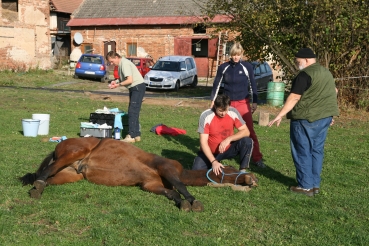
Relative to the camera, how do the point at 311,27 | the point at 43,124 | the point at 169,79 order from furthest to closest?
the point at 169,79 → the point at 311,27 → the point at 43,124

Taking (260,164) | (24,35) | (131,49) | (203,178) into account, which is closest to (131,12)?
(131,49)

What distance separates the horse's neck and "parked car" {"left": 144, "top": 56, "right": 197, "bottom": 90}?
788 inches

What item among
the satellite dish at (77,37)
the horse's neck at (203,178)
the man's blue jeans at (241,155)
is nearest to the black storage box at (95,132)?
the man's blue jeans at (241,155)

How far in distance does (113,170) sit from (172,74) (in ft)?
69.2

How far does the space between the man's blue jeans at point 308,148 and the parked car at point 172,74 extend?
65.7ft

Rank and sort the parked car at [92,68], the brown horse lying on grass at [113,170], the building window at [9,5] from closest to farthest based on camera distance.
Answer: the brown horse lying on grass at [113,170]
the parked car at [92,68]
the building window at [9,5]

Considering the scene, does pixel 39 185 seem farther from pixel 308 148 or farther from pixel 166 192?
pixel 308 148

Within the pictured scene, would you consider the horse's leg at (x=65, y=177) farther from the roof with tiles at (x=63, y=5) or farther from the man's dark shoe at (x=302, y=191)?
the roof with tiles at (x=63, y=5)

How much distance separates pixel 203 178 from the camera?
6867 millimetres

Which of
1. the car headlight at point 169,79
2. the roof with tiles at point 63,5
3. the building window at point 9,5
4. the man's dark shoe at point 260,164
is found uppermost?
the roof with tiles at point 63,5

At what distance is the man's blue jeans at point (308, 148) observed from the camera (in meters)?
6.88

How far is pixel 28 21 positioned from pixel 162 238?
3345 cm

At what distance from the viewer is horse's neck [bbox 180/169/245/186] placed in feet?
22.3

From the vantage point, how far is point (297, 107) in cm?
691
